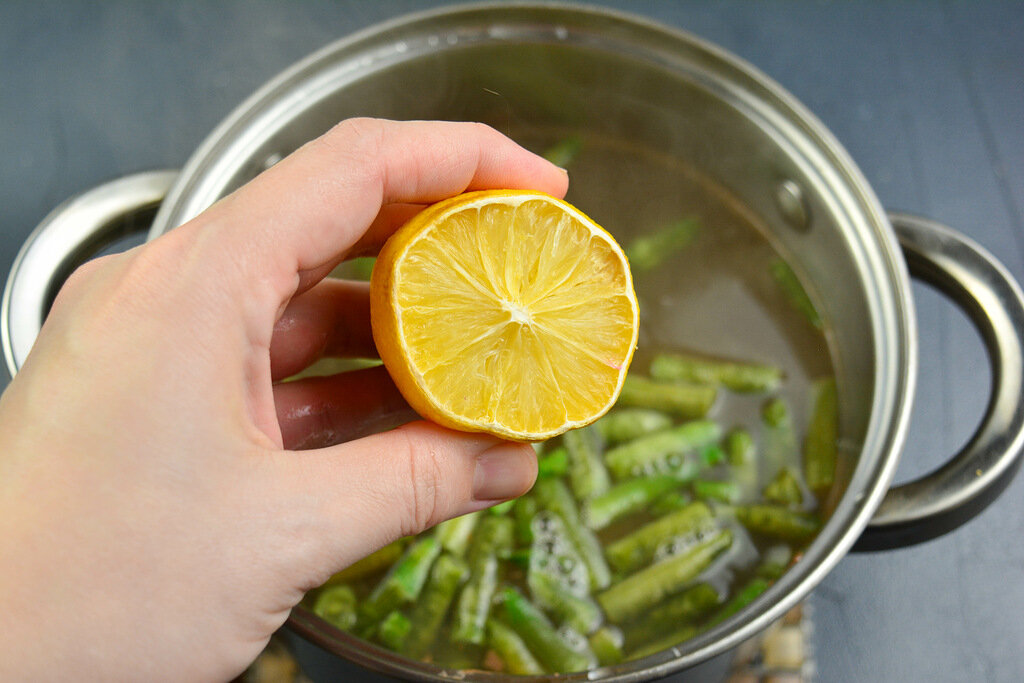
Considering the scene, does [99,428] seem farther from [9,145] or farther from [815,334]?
[9,145]

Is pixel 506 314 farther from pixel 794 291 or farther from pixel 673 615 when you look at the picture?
pixel 794 291

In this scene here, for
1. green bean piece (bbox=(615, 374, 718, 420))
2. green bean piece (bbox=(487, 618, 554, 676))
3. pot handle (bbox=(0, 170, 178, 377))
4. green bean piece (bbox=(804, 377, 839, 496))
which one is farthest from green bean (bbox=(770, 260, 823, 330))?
pot handle (bbox=(0, 170, 178, 377))

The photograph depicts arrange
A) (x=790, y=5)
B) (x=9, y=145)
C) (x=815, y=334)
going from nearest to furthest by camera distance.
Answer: (x=815, y=334)
(x=9, y=145)
(x=790, y=5)

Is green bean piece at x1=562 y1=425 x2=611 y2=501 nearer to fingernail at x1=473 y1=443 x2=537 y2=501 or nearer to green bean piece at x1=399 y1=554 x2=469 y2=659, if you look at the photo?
green bean piece at x1=399 y1=554 x2=469 y2=659

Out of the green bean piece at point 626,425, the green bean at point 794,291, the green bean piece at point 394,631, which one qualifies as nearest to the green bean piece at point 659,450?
the green bean piece at point 626,425

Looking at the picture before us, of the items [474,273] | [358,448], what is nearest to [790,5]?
[474,273]

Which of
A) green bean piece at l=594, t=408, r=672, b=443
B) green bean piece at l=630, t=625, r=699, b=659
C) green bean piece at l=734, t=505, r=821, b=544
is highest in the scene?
green bean piece at l=594, t=408, r=672, b=443
